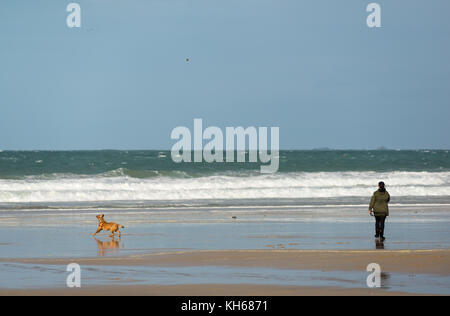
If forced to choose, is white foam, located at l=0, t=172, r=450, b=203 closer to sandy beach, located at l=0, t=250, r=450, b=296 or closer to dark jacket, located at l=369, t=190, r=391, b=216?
dark jacket, located at l=369, t=190, r=391, b=216

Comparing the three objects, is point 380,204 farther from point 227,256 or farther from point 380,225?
point 227,256

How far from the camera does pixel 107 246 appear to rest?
627 inches

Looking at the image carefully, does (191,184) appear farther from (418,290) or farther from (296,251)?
(418,290)

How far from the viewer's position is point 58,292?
10.6 metres

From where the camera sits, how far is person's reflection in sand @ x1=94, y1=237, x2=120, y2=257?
1507cm

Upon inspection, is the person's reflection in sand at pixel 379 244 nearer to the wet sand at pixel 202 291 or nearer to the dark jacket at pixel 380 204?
the dark jacket at pixel 380 204

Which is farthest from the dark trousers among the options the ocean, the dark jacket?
the ocean

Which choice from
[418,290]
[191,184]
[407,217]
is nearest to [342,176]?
[191,184]

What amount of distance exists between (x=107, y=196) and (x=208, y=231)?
656 inches

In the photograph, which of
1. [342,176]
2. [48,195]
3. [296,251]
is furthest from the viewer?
[342,176]

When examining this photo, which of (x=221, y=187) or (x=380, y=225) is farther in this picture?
(x=221, y=187)

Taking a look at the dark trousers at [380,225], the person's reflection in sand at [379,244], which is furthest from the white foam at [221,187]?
the person's reflection in sand at [379,244]


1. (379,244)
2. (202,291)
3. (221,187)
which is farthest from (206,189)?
(202,291)
